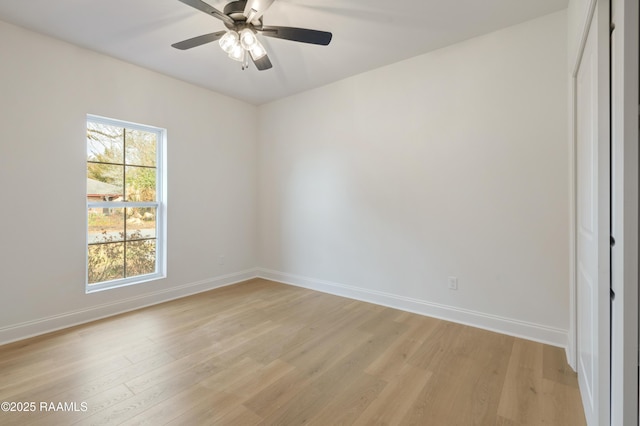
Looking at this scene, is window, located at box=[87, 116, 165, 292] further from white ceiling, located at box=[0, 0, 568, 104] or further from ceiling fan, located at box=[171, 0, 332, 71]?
ceiling fan, located at box=[171, 0, 332, 71]

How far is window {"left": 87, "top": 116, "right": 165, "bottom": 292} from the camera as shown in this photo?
3.04 metres

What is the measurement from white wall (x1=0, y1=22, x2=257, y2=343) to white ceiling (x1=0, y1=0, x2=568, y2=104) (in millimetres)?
267

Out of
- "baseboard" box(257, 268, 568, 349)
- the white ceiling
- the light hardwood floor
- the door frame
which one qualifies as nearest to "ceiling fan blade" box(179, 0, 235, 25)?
the white ceiling

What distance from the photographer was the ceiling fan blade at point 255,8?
5.84 ft

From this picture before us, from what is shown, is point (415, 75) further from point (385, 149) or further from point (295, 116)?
point (295, 116)

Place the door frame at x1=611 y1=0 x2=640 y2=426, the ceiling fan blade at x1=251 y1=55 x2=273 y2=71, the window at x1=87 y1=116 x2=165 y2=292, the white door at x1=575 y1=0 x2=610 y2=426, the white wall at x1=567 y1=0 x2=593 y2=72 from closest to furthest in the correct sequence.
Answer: the door frame at x1=611 y1=0 x2=640 y2=426, the white door at x1=575 y1=0 x2=610 y2=426, the white wall at x1=567 y1=0 x2=593 y2=72, the ceiling fan blade at x1=251 y1=55 x2=273 y2=71, the window at x1=87 y1=116 x2=165 y2=292

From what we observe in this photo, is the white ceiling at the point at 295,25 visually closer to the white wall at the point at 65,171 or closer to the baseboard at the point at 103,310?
the white wall at the point at 65,171

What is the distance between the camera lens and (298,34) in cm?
199

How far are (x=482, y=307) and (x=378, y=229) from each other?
50.1 inches

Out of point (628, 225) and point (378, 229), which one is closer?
point (628, 225)

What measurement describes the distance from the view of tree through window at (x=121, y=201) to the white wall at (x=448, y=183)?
72.3 inches

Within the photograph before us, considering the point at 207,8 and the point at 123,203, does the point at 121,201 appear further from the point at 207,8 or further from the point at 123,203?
the point at 207,8

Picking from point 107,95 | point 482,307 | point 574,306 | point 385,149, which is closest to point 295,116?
point 385,149

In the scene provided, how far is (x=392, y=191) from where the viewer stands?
3.23m
